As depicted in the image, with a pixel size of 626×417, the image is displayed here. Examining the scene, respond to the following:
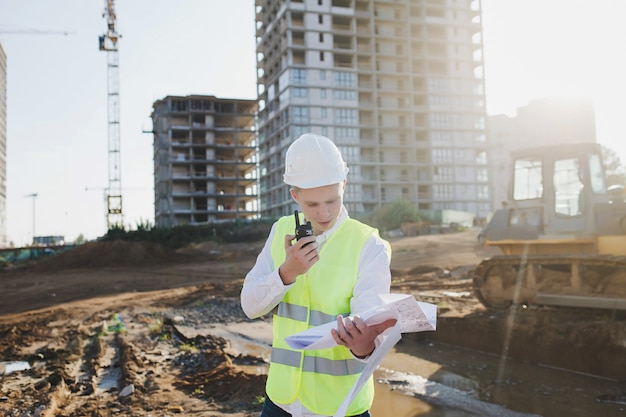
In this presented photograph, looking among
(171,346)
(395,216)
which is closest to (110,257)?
(171,346)

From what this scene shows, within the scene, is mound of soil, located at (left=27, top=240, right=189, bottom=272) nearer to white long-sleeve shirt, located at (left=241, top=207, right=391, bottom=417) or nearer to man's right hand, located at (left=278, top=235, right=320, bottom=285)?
white long-sleeve shirt, located at (left=241, top=207, right=391, bottom=417)

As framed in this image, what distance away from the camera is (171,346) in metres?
9.05

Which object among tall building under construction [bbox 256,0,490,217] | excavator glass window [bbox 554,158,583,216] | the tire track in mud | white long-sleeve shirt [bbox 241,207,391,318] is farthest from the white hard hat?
tall building under construction [bbox 256,0,490,217]

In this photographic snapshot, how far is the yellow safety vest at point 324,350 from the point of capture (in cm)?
209

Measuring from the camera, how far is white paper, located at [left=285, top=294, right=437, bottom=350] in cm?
185

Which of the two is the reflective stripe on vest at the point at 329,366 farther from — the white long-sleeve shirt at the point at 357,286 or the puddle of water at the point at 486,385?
the puddle of water at the point at 486,385

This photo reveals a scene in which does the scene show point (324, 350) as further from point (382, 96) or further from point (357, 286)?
point (382, 96)

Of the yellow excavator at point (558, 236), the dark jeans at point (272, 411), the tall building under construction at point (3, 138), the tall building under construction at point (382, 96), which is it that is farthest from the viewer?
the tall building under construction at point (3, 138)

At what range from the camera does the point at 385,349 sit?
1942 millimetres

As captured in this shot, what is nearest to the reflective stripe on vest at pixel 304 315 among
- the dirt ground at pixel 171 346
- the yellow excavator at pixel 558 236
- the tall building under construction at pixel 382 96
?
the dirt ground at pixel 171 346

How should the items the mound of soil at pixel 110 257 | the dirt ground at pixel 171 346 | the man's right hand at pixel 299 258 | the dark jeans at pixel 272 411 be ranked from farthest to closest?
the mound of soil at pixel 110 257 → the dirt ground at pixel 171 346 → the dark jeans at pixel 272 411 → the man's right hand at pixel 299 258

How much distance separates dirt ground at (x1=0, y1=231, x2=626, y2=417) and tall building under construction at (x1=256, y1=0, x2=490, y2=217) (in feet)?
150

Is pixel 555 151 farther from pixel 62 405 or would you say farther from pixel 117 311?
pixel 117 311

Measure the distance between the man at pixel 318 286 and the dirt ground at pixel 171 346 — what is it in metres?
3.38
